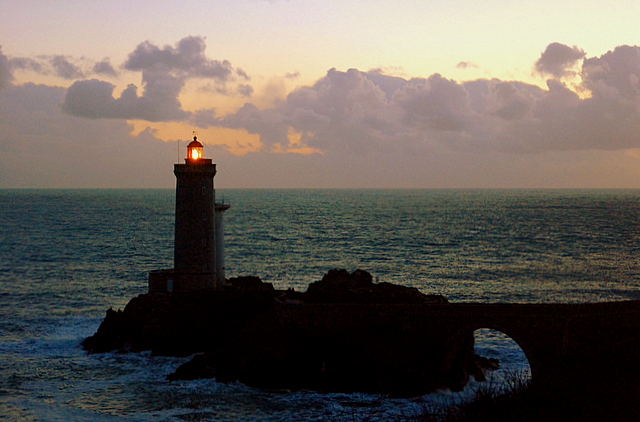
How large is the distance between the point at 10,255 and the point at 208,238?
64926 millimetres

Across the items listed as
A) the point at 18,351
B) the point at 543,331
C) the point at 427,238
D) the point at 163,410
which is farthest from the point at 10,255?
the point at 543,331

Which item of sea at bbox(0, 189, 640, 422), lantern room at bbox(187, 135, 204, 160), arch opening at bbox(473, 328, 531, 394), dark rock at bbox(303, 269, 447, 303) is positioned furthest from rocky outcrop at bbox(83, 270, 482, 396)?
lantern room at bbox(187, 135, 204, 160)

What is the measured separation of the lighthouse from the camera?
42500 millimetres

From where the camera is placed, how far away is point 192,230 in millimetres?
42656

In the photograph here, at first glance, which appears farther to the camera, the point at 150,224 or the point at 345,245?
the point at 150,224

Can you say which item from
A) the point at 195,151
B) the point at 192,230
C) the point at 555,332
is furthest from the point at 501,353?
the point at 195,151

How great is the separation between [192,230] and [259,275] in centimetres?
3248

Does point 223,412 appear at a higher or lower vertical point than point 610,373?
lower

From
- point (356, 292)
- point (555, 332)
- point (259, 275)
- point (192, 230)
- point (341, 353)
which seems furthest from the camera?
point (259, 275)

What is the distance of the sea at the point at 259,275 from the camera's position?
3212 cm

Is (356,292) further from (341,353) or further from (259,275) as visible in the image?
(259,275)

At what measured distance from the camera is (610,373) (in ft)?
99.5

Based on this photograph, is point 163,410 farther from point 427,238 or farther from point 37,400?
point 427,238

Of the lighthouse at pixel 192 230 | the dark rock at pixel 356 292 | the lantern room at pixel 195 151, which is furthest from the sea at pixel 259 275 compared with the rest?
the lantern room at pixel 195 151
